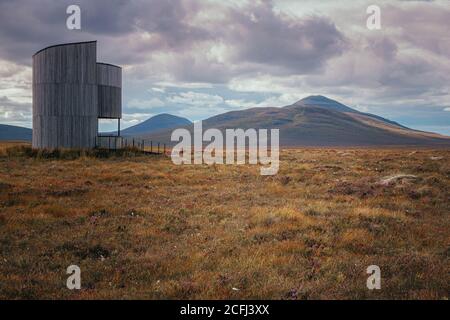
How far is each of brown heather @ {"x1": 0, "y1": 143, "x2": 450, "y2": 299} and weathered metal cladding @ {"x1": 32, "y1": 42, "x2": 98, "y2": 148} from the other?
58.8 feet

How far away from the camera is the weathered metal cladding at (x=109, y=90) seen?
144ft

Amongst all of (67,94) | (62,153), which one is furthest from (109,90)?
(62,153)

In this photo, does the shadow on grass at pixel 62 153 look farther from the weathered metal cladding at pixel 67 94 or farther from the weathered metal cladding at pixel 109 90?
the weathered metal cladding at pixel 109 90

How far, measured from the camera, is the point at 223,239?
12383 mm

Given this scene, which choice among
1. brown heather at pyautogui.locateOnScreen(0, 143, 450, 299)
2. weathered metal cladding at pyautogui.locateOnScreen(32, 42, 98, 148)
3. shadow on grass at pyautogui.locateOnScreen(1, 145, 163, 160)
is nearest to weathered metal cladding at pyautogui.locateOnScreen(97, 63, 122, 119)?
weathered metal cladding at pyautogui.locateOnScreen(32, 42, 98, 148)

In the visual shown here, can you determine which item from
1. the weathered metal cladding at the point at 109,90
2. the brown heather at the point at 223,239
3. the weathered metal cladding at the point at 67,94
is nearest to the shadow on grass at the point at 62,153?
the weathered metal cladding at the point at 67,94

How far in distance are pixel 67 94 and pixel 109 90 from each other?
4900mm

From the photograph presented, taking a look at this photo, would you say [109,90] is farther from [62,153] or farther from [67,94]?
[62,153]

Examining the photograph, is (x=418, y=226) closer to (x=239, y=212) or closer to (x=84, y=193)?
(x=239, y=212)

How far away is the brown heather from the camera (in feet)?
28.6

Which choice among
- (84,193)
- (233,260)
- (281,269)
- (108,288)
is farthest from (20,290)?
(84,193)

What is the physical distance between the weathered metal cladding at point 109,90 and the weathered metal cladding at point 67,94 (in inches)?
53.1

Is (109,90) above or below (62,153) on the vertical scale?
above

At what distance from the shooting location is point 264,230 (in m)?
13.5
